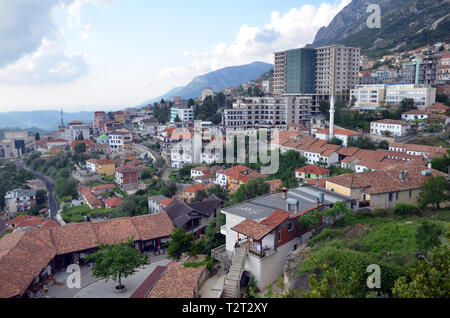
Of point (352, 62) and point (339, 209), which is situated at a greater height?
point (352, 62)

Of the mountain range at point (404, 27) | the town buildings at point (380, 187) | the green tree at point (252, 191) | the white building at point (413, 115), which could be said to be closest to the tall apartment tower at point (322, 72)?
the white building at point (413, 115)

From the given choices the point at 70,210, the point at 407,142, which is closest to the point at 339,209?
the point at 407,142

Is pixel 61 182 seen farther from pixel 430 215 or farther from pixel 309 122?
pixel 430 215

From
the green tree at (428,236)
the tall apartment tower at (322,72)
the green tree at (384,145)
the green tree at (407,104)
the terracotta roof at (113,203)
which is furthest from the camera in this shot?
the tall apartment tower at (322,72)

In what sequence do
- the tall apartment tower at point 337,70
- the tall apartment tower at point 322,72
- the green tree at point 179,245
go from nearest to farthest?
the green tree at point 179,245, the tall apartment tower at point 337,70, the tall apartment tower at point 322,72

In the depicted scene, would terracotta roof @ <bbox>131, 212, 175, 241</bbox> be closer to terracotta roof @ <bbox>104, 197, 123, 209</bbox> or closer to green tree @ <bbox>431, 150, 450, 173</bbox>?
terracotta roof @ <bbox>104, 197, 123, 209</bbox>

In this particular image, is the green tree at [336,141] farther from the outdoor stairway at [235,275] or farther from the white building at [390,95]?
the outdoor stairway at [235,275]

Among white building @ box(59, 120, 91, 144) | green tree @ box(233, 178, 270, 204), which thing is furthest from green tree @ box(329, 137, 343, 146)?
white building @ box(59, 120, 91, 144)
